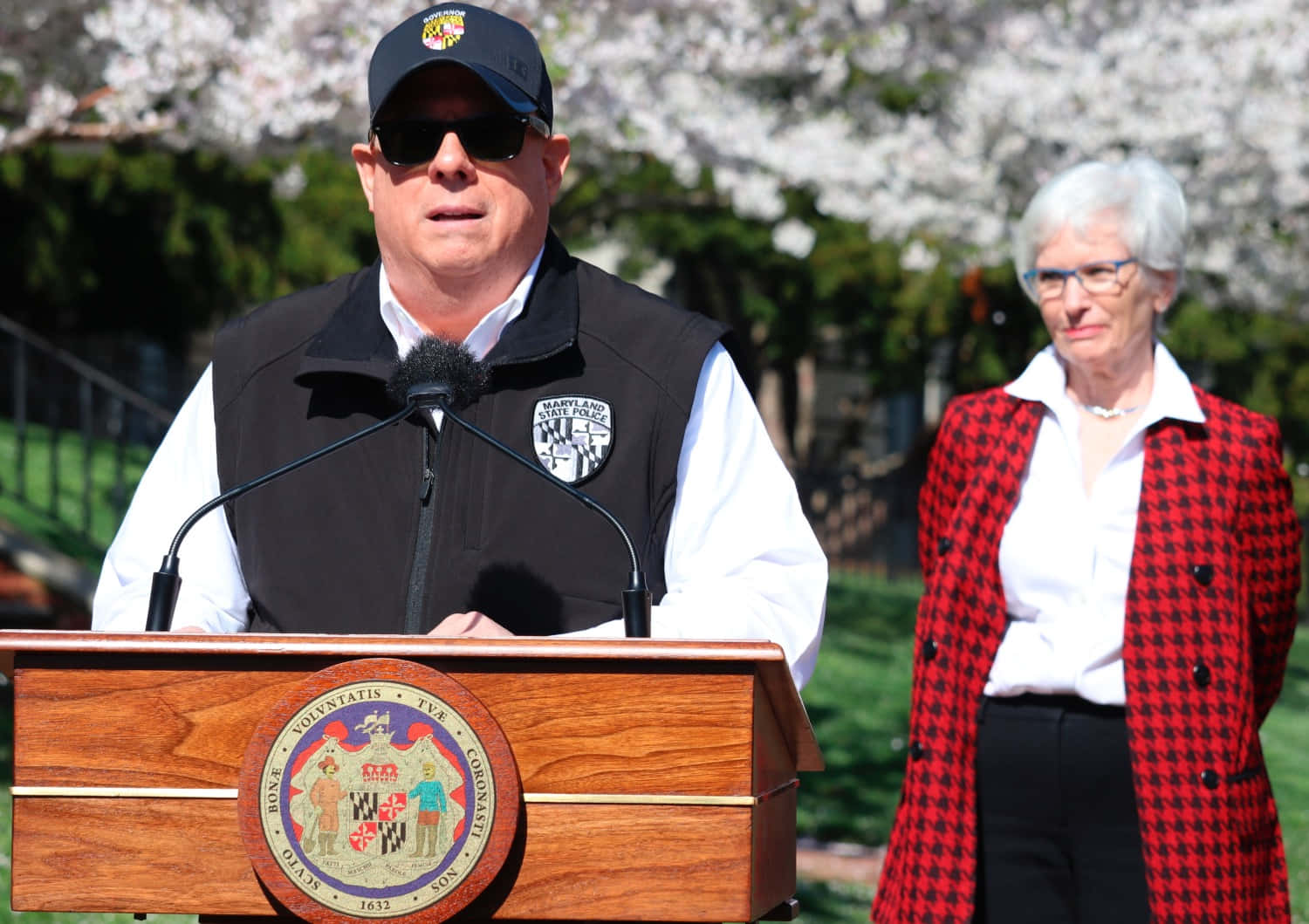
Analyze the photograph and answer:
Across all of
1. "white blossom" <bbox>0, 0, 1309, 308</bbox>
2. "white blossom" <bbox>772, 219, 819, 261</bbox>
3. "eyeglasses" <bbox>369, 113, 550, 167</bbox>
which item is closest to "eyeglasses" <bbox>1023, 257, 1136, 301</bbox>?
"eyeglasses" <bbox>369, 113, 550, 167</bbox>

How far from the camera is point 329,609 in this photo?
296 cm

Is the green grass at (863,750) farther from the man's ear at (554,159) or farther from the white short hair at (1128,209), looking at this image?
the man's ear at (554,159)

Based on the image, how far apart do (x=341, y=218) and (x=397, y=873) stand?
1933 centimetres

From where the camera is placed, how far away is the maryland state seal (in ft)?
7.33

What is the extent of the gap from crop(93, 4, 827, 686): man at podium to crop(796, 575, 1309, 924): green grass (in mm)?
4497

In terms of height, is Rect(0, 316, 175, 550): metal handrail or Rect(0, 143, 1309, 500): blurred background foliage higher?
Rect(0, 143, 1309, 500): blurred background foliage

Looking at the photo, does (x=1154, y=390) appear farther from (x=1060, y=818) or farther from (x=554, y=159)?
(x=554, y=159)

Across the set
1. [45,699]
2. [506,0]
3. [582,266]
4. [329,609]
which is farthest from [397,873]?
[506,0]

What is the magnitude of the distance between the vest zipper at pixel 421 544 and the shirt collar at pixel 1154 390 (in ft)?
5.18

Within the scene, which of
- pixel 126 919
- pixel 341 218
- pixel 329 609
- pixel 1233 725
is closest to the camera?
pixel 329 609

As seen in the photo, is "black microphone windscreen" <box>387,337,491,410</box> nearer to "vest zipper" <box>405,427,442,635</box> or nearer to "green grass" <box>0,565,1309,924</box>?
"vest zipper" <box>405,427,442,635</box>

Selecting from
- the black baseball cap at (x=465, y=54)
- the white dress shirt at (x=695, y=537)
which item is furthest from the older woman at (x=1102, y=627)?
the black baseball cap at (x=465, y=54)

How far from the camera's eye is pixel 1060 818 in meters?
3.85

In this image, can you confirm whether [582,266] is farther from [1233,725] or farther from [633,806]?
[1233,725]
